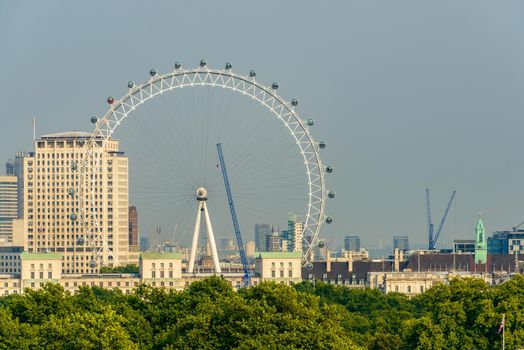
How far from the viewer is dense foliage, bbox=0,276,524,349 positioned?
6137 inches

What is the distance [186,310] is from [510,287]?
29.5 metres

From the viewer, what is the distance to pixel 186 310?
→ 181 m

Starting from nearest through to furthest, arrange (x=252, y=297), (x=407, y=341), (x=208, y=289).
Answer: (x=252, y=297), (x=407, y=341), (x=208, y=289)

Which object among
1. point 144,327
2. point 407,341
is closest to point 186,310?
point 144,327

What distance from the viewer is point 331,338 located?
156000 mm

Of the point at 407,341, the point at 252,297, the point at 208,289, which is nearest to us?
the point at 252,297

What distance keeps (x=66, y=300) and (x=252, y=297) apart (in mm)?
23674

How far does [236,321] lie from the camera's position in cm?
16062

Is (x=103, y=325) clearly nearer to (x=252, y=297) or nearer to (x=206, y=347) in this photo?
(x=206, y=347)

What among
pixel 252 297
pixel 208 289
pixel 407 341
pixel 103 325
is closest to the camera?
pixel 103 325

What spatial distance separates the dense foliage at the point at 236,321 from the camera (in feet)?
511

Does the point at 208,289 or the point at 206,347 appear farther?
A: the point at 208,289

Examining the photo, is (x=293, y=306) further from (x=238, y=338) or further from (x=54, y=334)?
(x=54, y=334)

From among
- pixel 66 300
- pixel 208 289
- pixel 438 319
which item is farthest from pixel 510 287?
pixel 66 300
